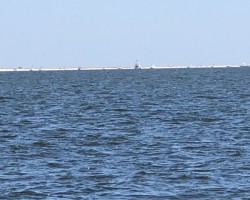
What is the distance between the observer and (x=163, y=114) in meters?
50.6

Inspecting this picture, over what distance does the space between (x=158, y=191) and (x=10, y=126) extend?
20215 mm

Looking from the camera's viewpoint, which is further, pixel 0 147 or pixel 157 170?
pixel 0 147

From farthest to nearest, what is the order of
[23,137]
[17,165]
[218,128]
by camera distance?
[218,128], [23,137], [17,165]

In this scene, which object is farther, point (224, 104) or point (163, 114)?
point (224, 104)

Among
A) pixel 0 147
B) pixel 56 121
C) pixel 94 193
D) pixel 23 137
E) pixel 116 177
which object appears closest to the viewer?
pixel 94 193

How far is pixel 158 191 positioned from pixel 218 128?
17.1 m

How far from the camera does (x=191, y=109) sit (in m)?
55.0

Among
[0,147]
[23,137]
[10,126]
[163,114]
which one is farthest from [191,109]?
[0,147]

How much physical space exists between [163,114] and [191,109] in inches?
191

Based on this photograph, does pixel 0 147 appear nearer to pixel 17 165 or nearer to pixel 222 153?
pixel 17 165

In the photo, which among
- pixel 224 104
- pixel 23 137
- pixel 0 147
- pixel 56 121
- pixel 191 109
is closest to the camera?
pixel 0 147

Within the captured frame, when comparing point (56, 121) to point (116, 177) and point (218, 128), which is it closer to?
point (218, 128)

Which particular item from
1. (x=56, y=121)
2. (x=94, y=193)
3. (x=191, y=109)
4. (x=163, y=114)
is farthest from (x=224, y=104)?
(x=94, y=193)

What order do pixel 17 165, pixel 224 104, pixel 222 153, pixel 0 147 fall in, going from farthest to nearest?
pixel 224 104 → pixel 0 147 → pixel 222 153 → pixel 17 165
